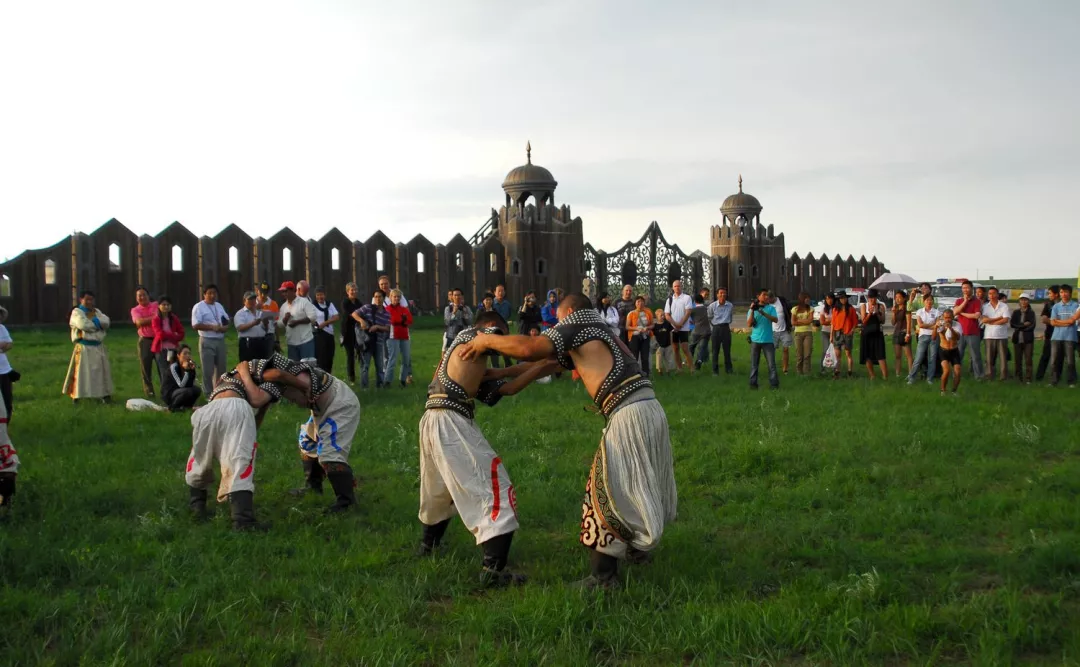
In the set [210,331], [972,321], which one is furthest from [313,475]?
[972,321]

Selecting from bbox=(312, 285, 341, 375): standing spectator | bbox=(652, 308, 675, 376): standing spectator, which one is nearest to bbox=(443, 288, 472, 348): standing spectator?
bbox=(312, 285, 341, 375): standing spectator

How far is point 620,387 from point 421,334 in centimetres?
2457

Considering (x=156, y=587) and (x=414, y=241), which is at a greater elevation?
(x=414, y=241)

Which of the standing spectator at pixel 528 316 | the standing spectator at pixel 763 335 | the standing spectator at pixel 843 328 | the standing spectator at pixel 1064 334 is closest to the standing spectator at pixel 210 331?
the standing spectator at pixel 528 316

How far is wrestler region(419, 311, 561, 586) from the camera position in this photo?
599 centimetres

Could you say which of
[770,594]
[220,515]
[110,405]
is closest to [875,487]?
[770,594]

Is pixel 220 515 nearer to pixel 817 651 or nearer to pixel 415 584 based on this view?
pixel 415 584

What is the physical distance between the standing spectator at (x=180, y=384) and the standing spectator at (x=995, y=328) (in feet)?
46.2

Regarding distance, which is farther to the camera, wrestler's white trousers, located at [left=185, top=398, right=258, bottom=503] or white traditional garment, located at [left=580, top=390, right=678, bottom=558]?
wrestler's white trousers, located at [left=185, top=398, right=258, bottom=503]

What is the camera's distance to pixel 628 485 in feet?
19.0

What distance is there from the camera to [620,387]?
237 inches

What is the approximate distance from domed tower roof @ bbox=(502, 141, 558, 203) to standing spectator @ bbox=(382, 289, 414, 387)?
26.7 meters

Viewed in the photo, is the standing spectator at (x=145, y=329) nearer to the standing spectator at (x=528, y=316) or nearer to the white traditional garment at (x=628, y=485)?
the standing spectator at (x=528, y=316)

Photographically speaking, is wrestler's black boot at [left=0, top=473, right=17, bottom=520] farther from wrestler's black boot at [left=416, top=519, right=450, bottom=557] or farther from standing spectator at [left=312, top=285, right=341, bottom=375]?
standing spectator at [left=312, top=285, right=341, bottom=375]
